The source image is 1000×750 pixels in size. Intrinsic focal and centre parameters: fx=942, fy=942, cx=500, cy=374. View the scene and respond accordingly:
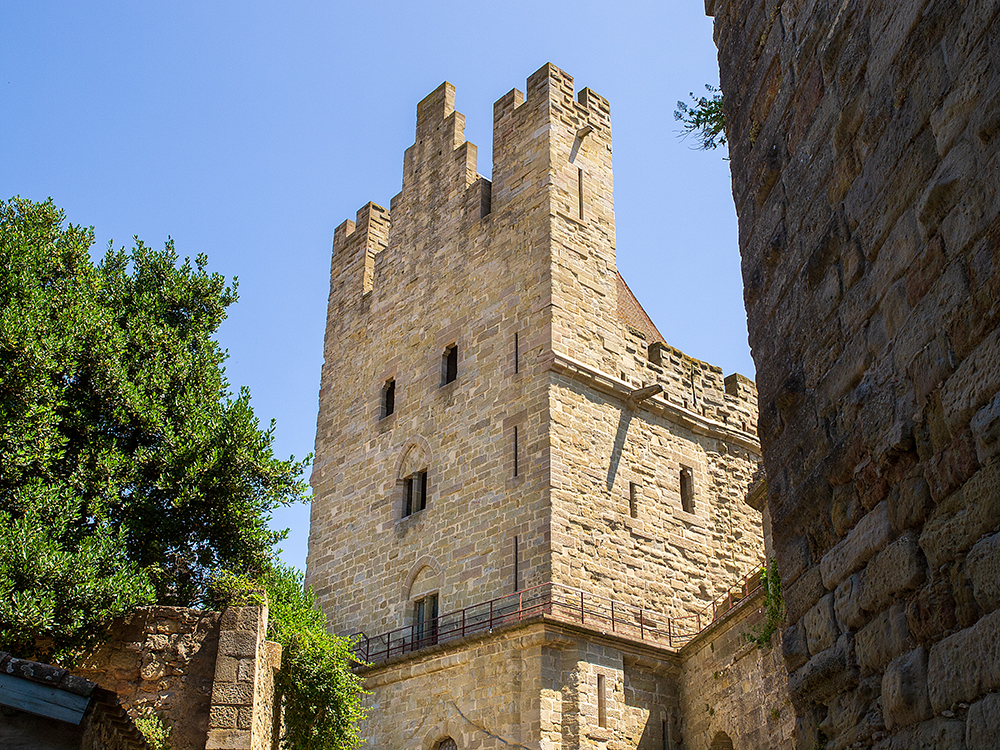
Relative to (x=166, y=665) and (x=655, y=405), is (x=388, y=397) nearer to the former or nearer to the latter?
(x=655, y=405)

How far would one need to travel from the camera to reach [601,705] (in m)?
13.8

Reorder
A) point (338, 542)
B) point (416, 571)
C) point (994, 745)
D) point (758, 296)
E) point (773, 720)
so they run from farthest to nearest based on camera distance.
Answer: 1. point (338, 542)
2. point (416, 571)
3. point (773, 720)
4. point (758, 296)
5. point (994, 745)

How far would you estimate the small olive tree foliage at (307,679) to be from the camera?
33.6 feet

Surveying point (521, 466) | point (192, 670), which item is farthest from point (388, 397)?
point (192, 670)

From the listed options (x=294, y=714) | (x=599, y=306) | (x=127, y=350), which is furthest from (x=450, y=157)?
(x=294, y=714)

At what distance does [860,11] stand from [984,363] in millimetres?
1664

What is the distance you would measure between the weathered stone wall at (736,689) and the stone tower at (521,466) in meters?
0.53

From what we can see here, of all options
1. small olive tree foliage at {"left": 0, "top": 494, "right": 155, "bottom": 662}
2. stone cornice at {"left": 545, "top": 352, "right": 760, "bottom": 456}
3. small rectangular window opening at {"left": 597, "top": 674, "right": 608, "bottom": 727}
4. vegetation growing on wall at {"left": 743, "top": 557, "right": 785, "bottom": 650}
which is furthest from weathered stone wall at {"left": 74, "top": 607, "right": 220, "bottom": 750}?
stone cornice at {"left": 545, "top": 352, "right": 760, "bottom": 456}

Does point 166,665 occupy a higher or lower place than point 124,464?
lower

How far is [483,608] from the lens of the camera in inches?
599

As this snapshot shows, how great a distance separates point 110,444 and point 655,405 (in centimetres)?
1049

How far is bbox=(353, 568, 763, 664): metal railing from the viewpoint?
14.3 meters

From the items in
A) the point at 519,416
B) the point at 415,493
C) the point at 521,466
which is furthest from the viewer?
the point at 415,493

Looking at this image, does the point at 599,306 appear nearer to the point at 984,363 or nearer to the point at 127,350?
the point at 127,350
